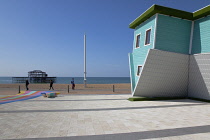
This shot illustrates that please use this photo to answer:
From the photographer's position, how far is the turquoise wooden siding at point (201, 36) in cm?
1190

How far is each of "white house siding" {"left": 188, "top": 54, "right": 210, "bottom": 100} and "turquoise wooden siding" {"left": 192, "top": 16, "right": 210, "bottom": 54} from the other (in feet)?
2.10

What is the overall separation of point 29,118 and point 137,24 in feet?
44.0

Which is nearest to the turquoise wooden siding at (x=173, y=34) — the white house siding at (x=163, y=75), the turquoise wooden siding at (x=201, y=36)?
the turquoise wooden siding at (x=201, y=36)

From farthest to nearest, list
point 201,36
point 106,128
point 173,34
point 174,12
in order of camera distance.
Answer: point 173,34 → point 201,36 → point 174,12 → point 106,128

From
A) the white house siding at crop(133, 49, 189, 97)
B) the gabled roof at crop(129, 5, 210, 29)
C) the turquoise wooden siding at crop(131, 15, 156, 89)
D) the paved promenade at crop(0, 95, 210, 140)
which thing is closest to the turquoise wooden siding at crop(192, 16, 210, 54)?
the gabled roof at crop(129, 5, 210, 29)

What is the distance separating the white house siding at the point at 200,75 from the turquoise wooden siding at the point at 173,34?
132cm

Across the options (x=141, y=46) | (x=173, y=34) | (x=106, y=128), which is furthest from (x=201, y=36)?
(x=106, y=128)

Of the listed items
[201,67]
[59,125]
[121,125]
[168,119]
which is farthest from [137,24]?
[59,125]

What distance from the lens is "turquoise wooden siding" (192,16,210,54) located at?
1190 centimetres

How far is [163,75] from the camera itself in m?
13.0

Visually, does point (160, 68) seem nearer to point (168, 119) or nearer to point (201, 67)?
point (201, 67)

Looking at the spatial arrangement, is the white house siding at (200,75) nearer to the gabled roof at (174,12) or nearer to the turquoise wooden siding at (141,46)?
the gabled roof at (174,12)

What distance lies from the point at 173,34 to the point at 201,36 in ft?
7.81

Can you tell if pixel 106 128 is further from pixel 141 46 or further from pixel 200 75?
pixel 200 75
